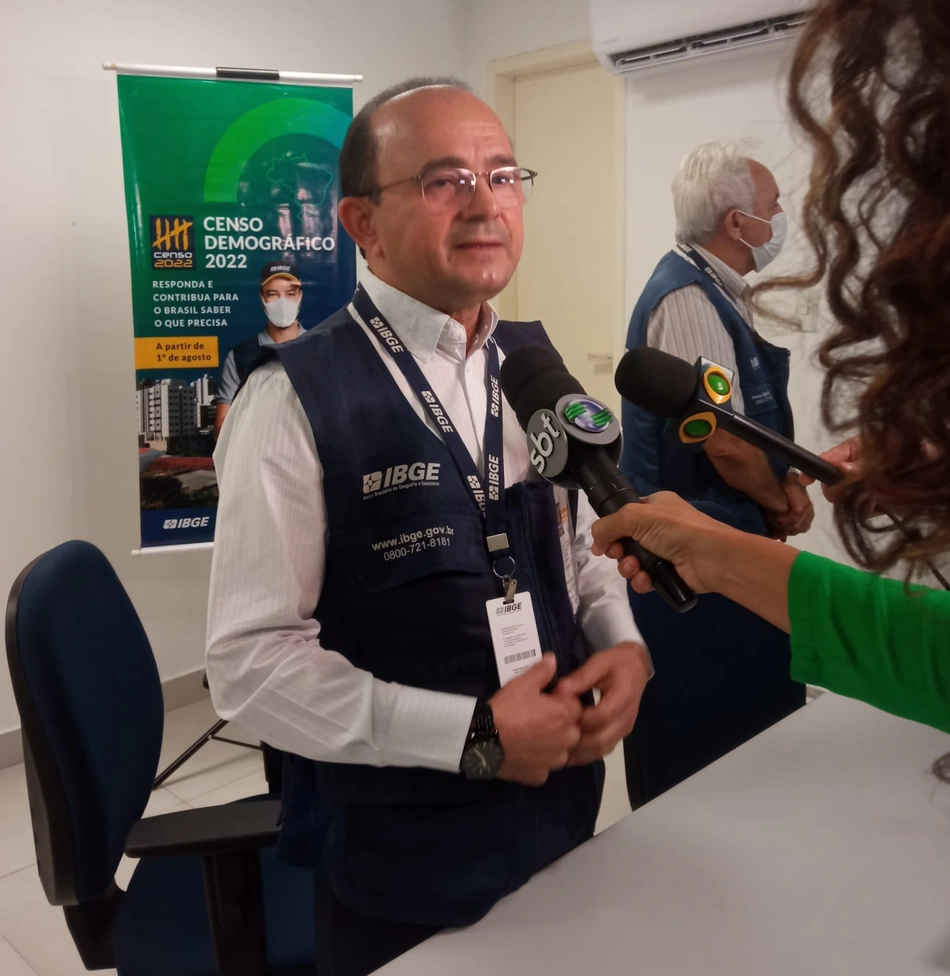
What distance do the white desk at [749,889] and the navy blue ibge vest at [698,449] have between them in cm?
97

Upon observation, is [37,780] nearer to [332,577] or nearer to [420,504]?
[332,577]

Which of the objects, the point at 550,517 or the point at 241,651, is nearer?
the point at 241,651

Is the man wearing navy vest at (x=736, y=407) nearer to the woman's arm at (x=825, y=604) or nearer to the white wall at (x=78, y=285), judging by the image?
the woman's arm at (x=825, y=604)

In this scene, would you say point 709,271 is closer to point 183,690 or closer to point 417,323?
point 417,323

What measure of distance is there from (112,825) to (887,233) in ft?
4.01

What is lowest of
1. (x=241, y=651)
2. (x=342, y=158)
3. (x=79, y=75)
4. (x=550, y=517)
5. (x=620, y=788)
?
(x=620, y=788)

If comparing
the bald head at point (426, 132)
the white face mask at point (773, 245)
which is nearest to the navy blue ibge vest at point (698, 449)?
the white face mask at point (773, 245)

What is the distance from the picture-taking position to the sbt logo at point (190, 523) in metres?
2.98

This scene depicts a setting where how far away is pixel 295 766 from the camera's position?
1154 millimetres

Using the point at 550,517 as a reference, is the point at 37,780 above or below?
below

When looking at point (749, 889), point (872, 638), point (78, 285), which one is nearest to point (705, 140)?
point (78, 285)

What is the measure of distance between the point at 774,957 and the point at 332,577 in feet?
2.11

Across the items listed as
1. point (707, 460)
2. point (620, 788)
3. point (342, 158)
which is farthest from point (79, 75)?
point (620, 788)

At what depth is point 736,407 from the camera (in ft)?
6.72
